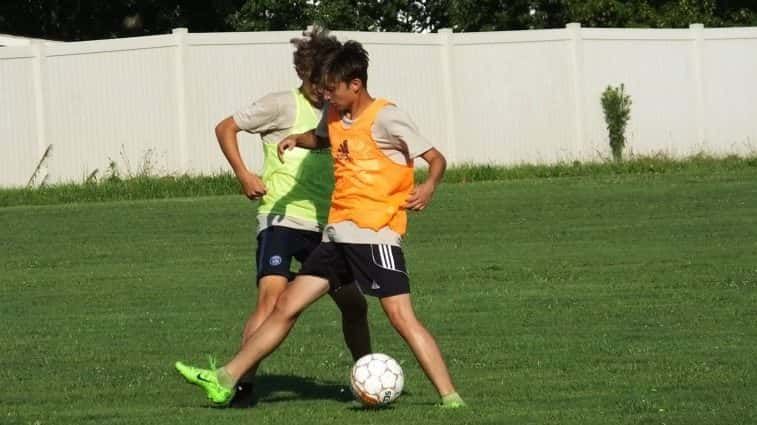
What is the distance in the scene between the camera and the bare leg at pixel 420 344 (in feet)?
26.4

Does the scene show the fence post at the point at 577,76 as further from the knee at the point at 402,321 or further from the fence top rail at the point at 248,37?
the knee at the point at 402,321

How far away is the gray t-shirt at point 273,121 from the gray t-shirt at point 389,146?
1.74ft

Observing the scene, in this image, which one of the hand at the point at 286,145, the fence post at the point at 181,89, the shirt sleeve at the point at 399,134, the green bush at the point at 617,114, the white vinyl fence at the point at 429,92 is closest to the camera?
the shirt sleeve at the point at 399,134

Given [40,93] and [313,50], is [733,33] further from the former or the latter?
[313,50]

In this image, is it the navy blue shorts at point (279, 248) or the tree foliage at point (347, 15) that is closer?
the navy blue shorts at point (279, 248)

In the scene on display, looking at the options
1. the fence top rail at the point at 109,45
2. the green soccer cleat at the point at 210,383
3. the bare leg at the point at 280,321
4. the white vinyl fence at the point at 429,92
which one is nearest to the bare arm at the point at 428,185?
the bare leg at the point at 280,321

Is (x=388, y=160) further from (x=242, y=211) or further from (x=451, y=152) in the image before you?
(x=451, y=152)

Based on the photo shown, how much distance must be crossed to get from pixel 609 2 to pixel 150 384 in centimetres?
2832

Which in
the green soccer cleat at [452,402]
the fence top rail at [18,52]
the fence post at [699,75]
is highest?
the fence top rail at [18,52]

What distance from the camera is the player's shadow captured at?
29.1 ft

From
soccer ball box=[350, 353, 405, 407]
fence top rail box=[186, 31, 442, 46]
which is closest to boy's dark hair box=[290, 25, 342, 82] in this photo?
soccer ball box=[350, 353, 405, 407]

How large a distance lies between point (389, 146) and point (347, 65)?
430 millimetres

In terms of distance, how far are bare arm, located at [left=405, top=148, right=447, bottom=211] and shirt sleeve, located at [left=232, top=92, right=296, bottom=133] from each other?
3.32ft

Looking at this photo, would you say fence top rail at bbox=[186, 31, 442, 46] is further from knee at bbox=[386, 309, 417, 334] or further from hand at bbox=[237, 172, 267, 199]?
knee at bbox=[386, 309, 417, 334]
